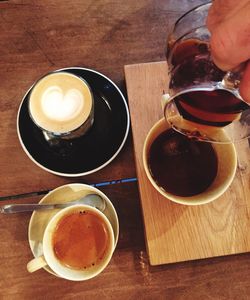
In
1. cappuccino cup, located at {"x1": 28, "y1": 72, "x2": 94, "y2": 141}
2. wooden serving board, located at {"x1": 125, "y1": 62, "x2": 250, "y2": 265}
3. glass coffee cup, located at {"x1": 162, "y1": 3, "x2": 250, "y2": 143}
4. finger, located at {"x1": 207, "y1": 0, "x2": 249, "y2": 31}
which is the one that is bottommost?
wooden serving board, located at {"x1": 125, "y1": 62, "x2": 250, "y2": 265}

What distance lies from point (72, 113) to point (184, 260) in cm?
40

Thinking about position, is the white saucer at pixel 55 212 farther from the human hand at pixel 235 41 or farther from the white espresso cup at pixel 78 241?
the human hand at pixel 235 41

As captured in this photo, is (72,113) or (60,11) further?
(60,11)

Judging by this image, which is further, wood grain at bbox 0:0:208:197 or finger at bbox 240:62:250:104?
wood grain at bbox 0:0:208:197

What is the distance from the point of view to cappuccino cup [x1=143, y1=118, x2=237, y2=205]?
0.80 meters

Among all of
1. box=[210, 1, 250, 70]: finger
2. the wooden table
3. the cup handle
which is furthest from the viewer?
the wooden table

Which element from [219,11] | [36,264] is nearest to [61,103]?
[36,264]

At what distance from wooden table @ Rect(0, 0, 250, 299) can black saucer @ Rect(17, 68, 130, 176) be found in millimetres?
29

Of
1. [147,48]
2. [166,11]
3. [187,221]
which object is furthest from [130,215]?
[166,11]

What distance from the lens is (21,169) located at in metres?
0.88

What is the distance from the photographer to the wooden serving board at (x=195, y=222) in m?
0.81

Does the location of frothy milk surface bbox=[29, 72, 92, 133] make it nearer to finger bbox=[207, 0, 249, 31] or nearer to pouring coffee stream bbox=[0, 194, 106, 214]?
pouring coffee stream bbox=[0, 194, 106, 214]

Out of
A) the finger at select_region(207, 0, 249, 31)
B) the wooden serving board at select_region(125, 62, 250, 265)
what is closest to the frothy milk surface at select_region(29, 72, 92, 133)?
the wooden serving board at select_region(125, 62, 250, 265)

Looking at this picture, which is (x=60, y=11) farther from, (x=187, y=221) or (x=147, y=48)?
(x=187, y=221)
